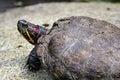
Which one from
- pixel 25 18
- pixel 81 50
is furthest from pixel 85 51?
pixel 25 18

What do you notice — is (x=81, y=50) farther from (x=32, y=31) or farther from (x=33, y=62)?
(x=32, y=31)

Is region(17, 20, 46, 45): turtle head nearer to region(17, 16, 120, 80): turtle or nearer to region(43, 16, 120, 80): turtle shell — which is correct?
region(17, 16, 120, 80): turtle

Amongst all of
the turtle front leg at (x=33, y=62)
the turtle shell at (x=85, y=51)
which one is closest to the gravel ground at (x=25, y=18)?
the turtle front leg at (x=33, y=62)

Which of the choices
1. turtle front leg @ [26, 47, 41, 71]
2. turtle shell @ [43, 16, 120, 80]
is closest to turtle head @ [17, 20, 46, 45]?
turtle front leg @ [26, 47, 41, 71]

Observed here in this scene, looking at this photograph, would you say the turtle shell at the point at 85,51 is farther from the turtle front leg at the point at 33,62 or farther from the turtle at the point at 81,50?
the turtle front leg at the point at 33,62

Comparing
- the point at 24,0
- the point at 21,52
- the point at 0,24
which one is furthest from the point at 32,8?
the point at 21,52

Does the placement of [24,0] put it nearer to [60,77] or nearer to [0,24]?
[0,24]

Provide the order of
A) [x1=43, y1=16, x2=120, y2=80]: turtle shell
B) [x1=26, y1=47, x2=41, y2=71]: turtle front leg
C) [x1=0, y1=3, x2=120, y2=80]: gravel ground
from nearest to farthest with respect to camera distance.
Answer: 1. [x1=43, y1=16, x2=120, y2=80]: turtle shell
2. [x1=26, y1=47, x2=41, y2=71]: turtle front leg
3. [x1=0, y1=3, x2=120, y2=80]: gravel ground
